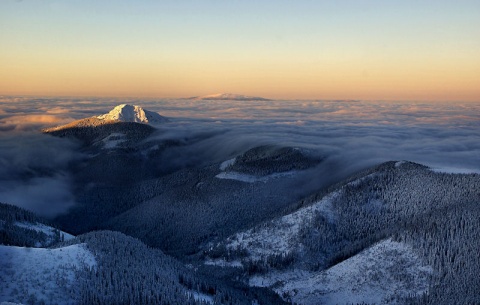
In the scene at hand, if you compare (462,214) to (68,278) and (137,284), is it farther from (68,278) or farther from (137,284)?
(68,278)

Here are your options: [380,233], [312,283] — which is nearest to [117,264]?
[312,283]

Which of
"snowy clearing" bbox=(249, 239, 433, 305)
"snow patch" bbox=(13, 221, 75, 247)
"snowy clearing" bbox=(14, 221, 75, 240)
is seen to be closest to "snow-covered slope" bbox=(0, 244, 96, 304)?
"snow patch" bbox=(13, 221, 75, 247)

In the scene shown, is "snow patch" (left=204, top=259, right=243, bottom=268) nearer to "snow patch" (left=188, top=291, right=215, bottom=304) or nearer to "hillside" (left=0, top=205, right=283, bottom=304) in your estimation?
"hillside" (left=0, top=205, right=283, bottom=304)

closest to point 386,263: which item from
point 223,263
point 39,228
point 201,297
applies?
point 223,263

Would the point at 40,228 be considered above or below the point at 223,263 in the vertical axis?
above

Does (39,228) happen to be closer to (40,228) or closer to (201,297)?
(40,228)

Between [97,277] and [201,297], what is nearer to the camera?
[97,277]

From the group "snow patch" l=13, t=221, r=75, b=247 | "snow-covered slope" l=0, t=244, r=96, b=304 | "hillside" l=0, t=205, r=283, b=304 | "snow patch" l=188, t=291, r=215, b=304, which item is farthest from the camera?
"snow patch" l=13, t=221, r=75, b=247
